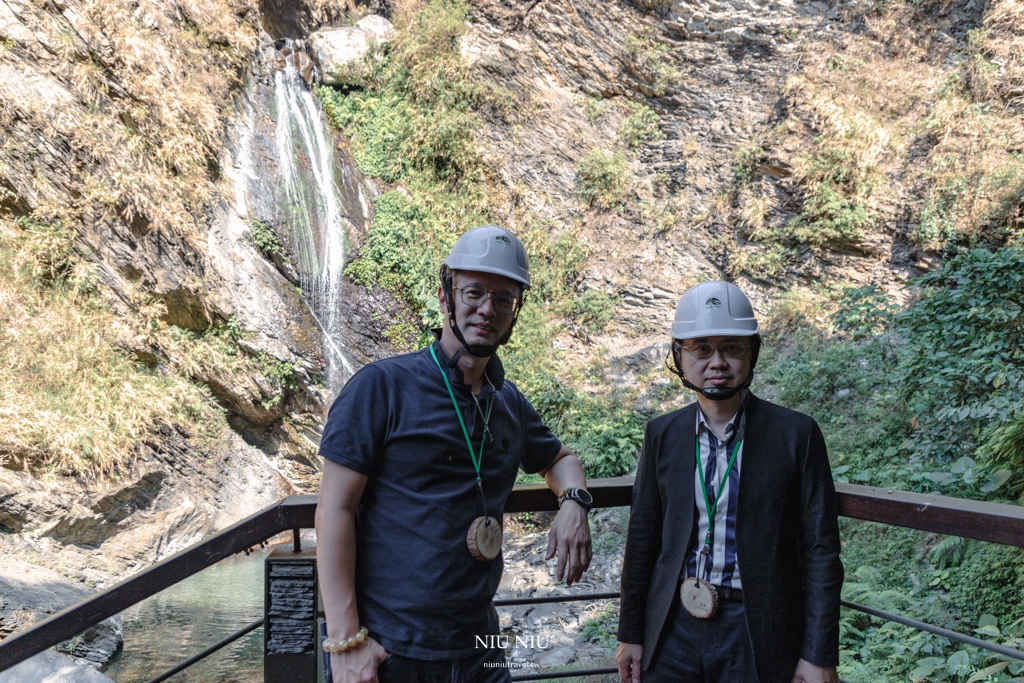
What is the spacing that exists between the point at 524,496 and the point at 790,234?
988cm

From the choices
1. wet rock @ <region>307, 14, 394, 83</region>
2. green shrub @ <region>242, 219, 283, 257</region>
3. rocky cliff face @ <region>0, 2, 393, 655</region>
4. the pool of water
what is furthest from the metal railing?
wet rock @ <region>307, 14, 394, 83</region>

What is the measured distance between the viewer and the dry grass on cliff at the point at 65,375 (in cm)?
677

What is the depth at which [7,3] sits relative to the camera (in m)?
8.49

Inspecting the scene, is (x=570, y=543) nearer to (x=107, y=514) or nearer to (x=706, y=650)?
(x=706, y=650)

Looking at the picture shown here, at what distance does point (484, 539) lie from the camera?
4.93 feet

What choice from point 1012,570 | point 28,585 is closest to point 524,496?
point 1012,570

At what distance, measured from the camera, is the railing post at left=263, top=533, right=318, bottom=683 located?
1.82 meters

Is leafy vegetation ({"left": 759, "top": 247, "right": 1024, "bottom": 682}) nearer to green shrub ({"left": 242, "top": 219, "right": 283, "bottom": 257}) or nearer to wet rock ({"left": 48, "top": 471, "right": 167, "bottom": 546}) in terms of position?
wet rock ({"left": 48, "top": 471, "right": 167, "bottom": 546})

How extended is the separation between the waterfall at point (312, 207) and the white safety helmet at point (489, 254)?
28.7 feet

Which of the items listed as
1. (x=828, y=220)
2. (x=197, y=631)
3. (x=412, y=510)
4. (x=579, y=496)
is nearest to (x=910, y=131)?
(x=828, y=220)

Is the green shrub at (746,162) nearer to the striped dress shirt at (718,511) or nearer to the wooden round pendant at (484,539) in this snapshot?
the striped dress shirt at (718,511)

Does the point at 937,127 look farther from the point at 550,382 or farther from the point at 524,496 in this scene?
the point at 524,496

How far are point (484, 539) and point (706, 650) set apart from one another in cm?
68

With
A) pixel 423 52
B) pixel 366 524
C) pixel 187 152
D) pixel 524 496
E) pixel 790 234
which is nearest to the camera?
pixel 366 524
